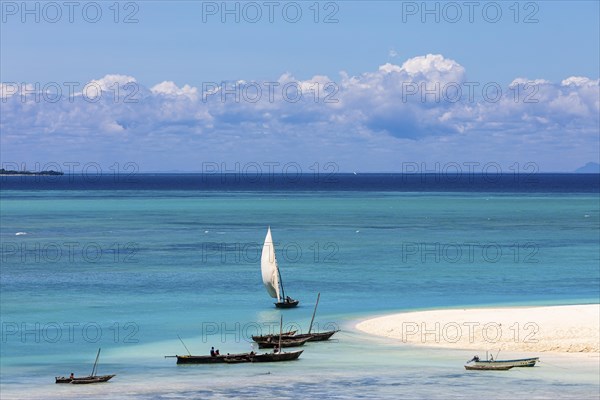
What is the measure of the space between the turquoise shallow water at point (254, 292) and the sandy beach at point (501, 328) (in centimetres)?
292

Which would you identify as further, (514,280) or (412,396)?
(514,280)

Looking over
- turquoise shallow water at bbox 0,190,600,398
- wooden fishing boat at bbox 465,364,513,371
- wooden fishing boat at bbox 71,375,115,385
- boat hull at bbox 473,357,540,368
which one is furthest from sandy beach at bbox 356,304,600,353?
wooden fishing boat at bbox 71,375,115,385

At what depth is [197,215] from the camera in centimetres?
19712

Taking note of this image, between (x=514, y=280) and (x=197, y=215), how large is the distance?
108 m

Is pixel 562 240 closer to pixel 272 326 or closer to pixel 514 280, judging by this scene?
pixel 514 280

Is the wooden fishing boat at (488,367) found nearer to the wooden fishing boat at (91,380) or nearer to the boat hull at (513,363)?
the boat hull at (513,363)

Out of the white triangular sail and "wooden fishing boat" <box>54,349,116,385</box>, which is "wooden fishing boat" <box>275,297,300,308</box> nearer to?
the white triangular sail

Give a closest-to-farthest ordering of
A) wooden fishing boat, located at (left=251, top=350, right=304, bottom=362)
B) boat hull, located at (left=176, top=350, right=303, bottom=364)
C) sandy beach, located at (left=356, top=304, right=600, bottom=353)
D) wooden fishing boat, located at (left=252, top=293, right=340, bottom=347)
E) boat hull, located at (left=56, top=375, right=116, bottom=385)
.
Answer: boat hull, located at (left=56, top=375, right=116, bottom=385)
boat hull, located at (left=176, top=350, right=303, bottom=364)
wooden fishing boat, located at (left=251, top=350, right=304, bottom=362)
sandy beach, located at (left=356, top=304, right=600, bottom=353)
wooden fishing boat, located at (left=252, top=293, right=340, bottom=347)

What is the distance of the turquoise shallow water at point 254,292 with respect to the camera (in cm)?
5184

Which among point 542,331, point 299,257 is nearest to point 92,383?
point 542,331

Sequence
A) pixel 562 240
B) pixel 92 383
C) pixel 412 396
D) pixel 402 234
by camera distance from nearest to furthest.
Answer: pixel 412 396 < pixel 92 383 < pixel 562 240 < pixel 402 234

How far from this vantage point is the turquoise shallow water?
51.8 meters

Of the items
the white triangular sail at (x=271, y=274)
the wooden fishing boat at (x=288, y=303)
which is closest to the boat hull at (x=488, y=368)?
the wooden fishing boat at (x=288, y=303)

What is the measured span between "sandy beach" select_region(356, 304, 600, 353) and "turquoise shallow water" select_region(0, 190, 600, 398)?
115 inches
